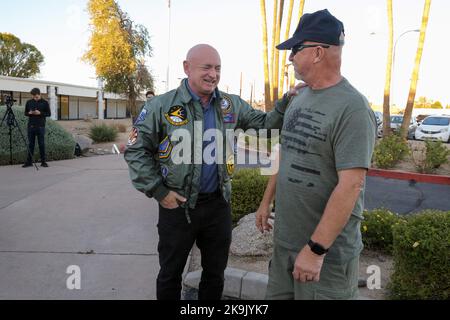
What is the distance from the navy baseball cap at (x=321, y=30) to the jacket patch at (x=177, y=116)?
0.84 meters

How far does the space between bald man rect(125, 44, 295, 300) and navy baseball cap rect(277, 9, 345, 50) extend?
2.16 ft

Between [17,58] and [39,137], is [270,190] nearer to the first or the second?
Result: [39,137]

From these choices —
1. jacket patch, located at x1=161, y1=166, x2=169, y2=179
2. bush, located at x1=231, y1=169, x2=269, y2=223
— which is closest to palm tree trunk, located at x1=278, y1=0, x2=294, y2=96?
bush, located at x1=231, y1=169, x2=269, y2=223

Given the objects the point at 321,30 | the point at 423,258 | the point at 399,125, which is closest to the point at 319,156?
the point at 321,30

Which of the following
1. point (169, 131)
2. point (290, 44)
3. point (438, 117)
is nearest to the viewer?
point (290, 44)

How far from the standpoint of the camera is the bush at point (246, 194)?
4676 mm

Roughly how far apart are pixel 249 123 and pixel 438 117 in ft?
72.4

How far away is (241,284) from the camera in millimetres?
3139

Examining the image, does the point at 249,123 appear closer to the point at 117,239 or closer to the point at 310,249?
the point at 310,249

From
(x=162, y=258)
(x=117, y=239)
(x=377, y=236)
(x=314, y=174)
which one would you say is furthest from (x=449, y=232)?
(x=117, y=239)

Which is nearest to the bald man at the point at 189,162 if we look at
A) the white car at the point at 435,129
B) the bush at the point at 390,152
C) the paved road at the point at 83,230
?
the paved road at the point at 83,230

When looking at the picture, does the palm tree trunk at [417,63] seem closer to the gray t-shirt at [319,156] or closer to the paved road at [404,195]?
the paved road at [404,195]

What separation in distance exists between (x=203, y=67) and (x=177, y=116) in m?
0.35

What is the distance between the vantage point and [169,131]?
237 centimetres
